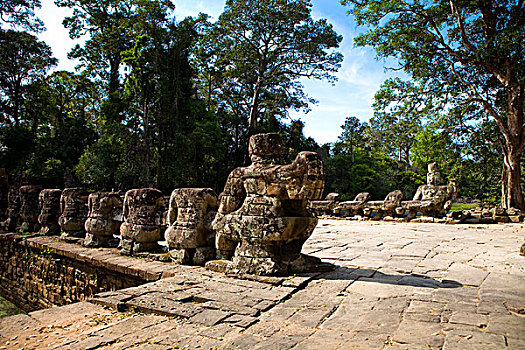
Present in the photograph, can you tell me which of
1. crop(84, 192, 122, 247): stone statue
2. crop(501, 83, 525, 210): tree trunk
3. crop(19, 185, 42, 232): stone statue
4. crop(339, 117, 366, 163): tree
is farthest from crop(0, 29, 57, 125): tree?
crop(501, 83, 525, 210): tree trunk

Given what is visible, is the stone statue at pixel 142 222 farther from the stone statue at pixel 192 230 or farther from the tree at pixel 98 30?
the tree at pixel 98 30

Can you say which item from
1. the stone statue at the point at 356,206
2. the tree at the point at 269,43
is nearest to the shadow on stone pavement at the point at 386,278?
the stone statue at the point at 356,206

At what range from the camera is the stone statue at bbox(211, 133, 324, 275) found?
4496 millimetres

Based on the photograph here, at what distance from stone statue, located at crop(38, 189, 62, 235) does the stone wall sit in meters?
0.37

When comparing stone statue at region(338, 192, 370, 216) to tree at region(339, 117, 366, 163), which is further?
tree at region(339, 117, 366, 163)

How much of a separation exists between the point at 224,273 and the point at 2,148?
25.1m

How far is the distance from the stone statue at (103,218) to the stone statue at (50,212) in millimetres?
2270

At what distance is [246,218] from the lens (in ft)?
15.4

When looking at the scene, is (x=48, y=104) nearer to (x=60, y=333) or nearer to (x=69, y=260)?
(x=69, y=260)

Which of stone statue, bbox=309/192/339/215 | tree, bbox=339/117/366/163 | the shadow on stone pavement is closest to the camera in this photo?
the shadow on stone pavement

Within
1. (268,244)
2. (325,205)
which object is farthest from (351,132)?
(268,244)

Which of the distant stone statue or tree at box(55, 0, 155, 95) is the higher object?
tree at box(55, 0, 155, 95)

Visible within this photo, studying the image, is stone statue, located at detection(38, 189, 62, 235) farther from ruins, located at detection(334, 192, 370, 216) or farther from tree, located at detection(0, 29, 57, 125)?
tree, located at detection(0, 29, 57, 125)

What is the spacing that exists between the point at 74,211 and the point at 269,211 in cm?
556
